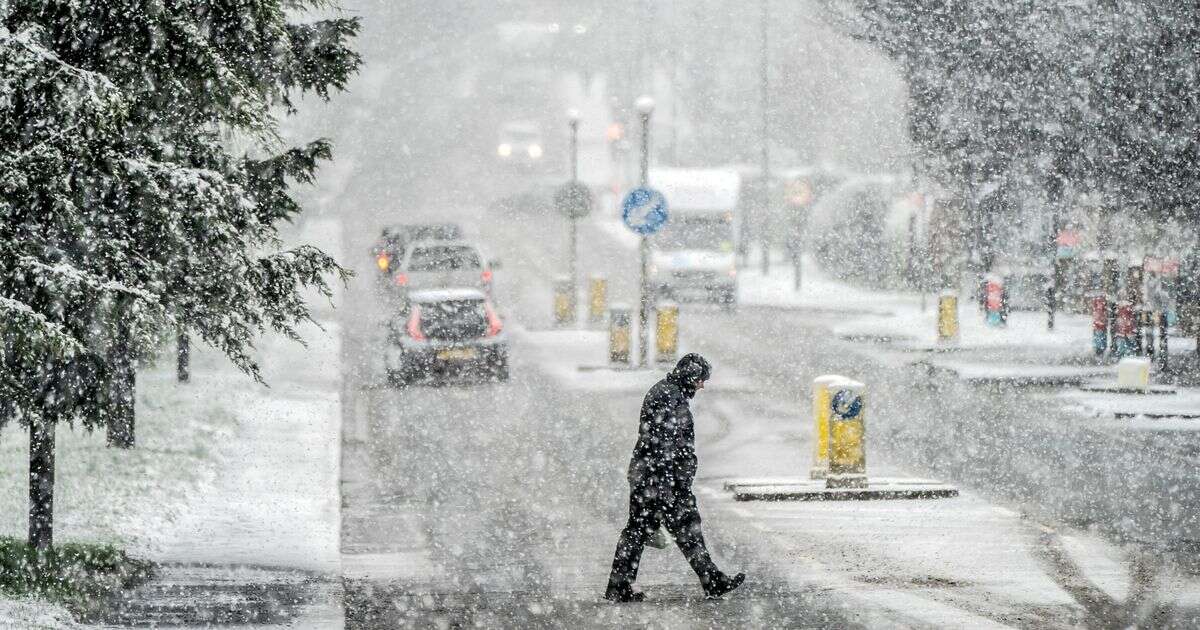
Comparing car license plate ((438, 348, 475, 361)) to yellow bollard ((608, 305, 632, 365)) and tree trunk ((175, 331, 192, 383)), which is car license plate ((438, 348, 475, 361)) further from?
A: tree trunk ((175, 331, 192, 383))

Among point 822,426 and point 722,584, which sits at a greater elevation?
point 822,426

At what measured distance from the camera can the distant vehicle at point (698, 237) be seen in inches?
1486

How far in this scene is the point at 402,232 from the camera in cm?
3819

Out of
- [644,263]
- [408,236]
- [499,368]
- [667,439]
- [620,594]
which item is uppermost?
[408,236]

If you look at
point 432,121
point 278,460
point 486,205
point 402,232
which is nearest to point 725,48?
point 486,205

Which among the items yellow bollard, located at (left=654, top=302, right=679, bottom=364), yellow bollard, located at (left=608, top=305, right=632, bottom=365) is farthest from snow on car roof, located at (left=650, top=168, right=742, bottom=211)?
yellow bollard, located at (left=608, top=305, right=632, bottom=365)

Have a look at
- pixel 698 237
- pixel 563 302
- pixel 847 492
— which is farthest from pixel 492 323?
pixel 698 237

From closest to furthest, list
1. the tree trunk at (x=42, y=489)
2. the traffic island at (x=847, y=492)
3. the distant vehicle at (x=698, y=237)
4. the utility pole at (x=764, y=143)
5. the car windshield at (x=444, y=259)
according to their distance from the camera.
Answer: the tree trunk at (x=42, y=489), the traffic island at (x=847, y=492), the car windshield at (x=444, y=259), the distant vehicle at (x=698, y=237), the utility pole at (x=764, y=143)

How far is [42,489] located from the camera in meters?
10.6

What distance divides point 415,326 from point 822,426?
9.38m

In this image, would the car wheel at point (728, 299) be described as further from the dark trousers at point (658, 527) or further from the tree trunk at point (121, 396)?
the dark trousers at point (658, 527)

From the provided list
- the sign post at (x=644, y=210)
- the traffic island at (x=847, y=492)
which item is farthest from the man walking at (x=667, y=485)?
the sign post at (x=644, y=210)

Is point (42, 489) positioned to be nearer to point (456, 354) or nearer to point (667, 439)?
point (667, 439)

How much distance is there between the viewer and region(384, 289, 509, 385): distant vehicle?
2269cm
